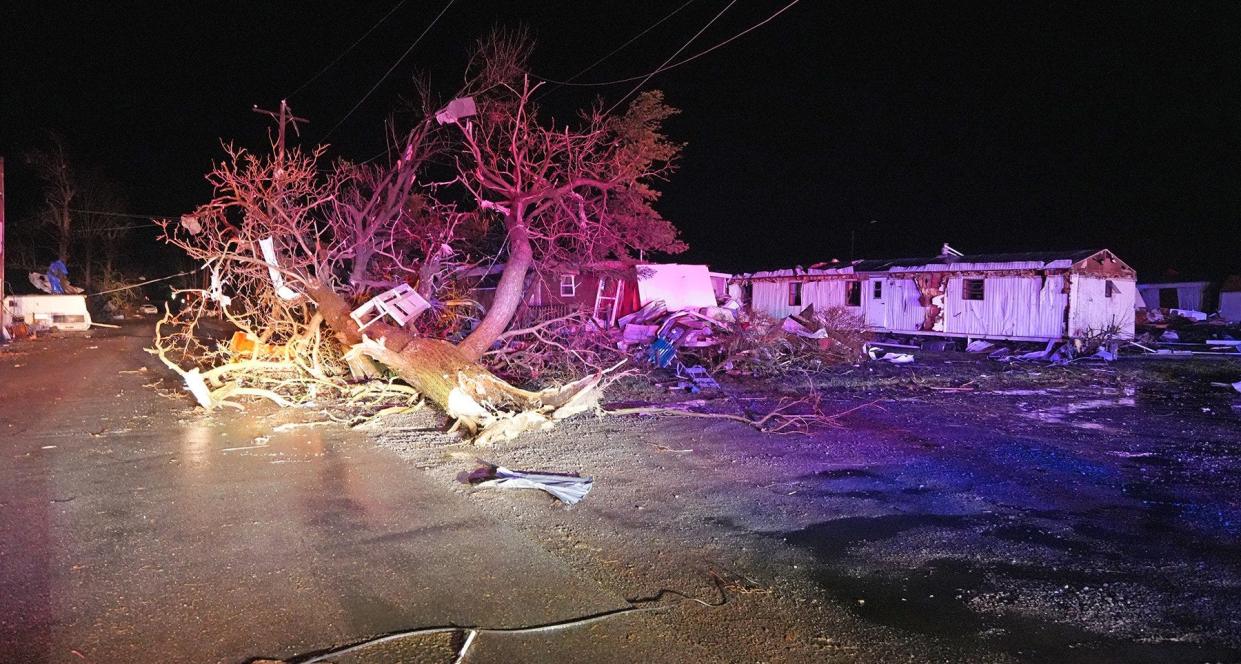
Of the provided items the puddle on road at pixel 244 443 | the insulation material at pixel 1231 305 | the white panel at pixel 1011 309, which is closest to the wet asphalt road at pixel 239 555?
the puddle on road at pixel 244 443

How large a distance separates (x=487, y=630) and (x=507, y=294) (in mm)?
7592

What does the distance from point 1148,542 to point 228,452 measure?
8.42 m

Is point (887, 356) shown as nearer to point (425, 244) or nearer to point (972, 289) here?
point (972, 289)

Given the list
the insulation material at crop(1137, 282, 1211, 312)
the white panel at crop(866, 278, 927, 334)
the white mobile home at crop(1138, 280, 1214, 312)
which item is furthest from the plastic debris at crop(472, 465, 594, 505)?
the insulation material at crop(1137, 282, 1211, 312)

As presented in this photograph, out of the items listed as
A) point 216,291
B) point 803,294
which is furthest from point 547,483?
point 803,294

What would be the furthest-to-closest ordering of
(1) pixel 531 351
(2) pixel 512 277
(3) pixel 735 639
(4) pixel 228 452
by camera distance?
(1) pixel 531 351 < (2) pixel 512 277 < (4) pixel 228 452 < (3) pixel 735 639

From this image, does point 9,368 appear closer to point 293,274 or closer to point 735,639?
point 293,274

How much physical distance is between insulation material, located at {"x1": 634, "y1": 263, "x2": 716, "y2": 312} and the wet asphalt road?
14.5 m

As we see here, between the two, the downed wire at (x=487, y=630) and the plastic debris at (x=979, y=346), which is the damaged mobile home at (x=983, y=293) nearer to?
the plastic debris at (x=979, y=346)

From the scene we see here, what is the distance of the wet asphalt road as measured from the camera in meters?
3.35

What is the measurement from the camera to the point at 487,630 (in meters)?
3.35

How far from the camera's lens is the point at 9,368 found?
14664 millimetres

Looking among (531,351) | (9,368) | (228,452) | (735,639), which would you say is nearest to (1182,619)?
(735,639)

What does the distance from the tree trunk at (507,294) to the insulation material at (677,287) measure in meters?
10.3
